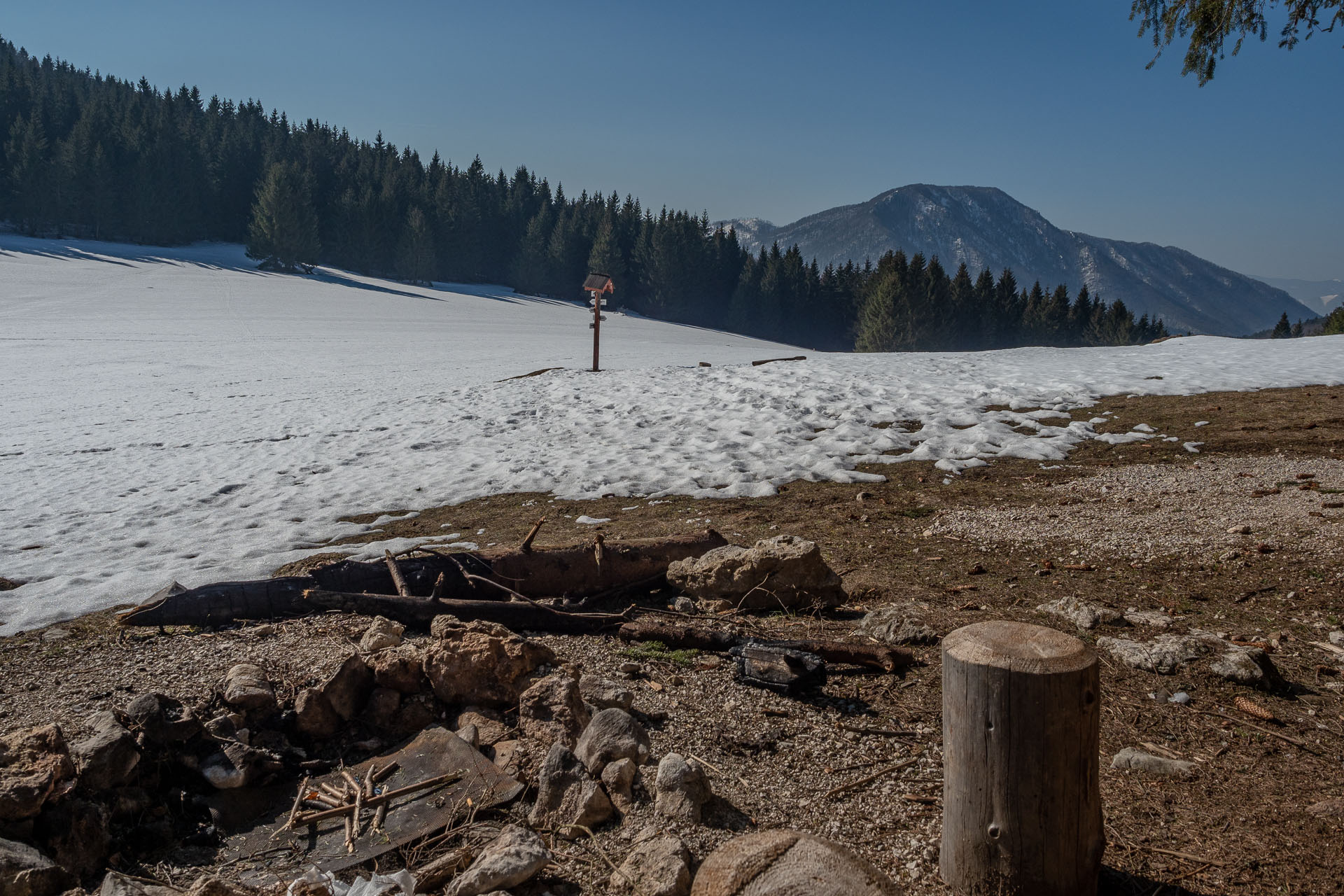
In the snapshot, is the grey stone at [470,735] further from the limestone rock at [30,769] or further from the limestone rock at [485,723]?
the limestone rock at [30,769]

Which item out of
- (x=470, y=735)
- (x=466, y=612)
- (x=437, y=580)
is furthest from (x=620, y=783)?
(x=437, y=580)

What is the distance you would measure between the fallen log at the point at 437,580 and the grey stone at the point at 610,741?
2.34 metres

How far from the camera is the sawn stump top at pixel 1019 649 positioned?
8.43 ft

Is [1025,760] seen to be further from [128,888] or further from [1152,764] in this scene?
[128,888]

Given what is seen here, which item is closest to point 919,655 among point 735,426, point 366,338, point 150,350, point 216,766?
point 216,766

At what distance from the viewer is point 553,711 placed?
411cm

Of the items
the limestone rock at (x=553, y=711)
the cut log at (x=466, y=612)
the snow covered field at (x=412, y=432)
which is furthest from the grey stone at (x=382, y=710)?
the snow covered field at (x=412, y=432)

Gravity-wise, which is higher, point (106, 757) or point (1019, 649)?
point (1019, 649)

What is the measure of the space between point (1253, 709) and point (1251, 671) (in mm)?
336

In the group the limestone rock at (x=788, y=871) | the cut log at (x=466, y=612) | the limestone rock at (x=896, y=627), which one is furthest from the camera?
the cut log at (x=466, y=612)

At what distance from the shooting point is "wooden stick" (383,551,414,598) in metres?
5.83

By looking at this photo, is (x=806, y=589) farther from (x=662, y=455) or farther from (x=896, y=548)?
(x=662, y=455)

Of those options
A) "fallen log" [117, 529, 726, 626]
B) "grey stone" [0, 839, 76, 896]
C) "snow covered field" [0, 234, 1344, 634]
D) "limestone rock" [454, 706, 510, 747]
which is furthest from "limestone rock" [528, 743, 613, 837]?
"snow covered field" [0, 234, 1344, 634]

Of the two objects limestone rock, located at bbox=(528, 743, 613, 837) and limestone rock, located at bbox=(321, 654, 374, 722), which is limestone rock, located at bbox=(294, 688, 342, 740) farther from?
limestone rock, located at bbox=(528, 743, 613, 837)
